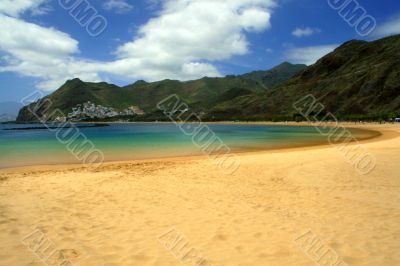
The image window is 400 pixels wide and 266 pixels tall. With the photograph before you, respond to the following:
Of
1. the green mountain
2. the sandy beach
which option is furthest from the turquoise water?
the green mountain

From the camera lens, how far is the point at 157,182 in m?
15.1

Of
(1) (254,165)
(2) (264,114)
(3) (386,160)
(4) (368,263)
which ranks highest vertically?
(2) (264,114)

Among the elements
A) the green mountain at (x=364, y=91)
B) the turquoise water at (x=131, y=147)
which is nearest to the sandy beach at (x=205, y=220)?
the turquoise water at (x=131, y=147)

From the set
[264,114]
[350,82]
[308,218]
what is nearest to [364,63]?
[350,82]

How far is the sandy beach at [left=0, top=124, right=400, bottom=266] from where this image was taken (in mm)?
6891

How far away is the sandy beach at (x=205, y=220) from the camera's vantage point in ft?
22.6

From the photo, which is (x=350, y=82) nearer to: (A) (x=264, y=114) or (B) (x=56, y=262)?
(A) (x=264, y=114)

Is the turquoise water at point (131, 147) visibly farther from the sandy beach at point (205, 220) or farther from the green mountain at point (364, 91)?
the green mountain at point (364, 91)

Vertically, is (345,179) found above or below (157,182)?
below

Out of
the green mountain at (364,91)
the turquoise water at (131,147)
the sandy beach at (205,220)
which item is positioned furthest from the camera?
the green mountain at (364,91)

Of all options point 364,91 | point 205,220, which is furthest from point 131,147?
point 364,91

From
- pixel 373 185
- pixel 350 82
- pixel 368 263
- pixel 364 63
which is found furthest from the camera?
pixel 364 63

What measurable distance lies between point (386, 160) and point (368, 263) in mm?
14765

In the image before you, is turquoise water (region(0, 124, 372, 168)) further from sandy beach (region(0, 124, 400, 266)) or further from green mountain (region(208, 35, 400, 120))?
green mountain (region(208, 35, 400, 120))
